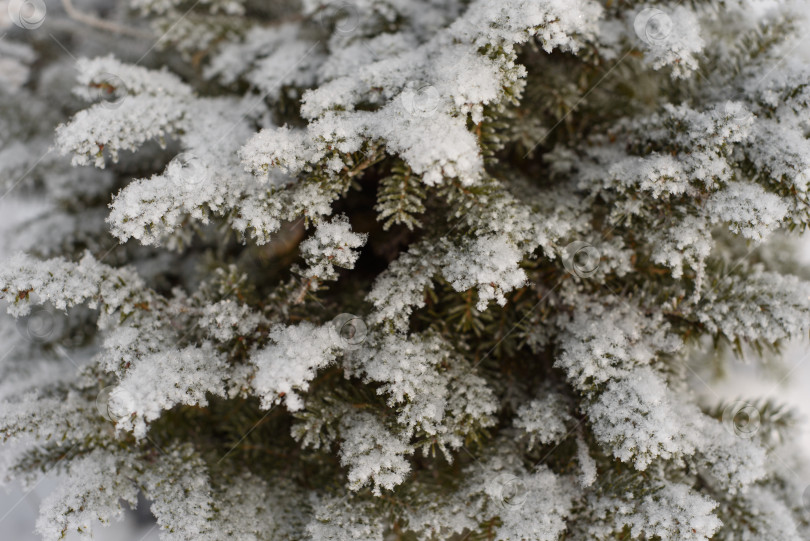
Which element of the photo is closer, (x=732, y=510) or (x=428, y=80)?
(x=428, y=80)

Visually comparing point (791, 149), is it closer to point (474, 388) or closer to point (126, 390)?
point (474, 388)

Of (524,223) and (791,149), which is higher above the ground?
(791,149)

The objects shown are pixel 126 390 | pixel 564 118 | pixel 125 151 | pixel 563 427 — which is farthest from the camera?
pixel 125 151

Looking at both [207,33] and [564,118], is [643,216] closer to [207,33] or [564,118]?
[564,118]

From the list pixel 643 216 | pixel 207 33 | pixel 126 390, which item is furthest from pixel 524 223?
pixel 207 33

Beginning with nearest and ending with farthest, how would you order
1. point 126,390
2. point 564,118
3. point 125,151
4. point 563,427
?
point 126,390, point 563,427, point 564,118, point 125,151

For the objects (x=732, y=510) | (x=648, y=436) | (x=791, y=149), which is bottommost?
(x=732, y=510)

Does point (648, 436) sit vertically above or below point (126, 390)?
above

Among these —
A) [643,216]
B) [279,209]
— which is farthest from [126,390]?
[643,216]

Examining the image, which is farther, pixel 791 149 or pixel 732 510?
pixel 732 510
